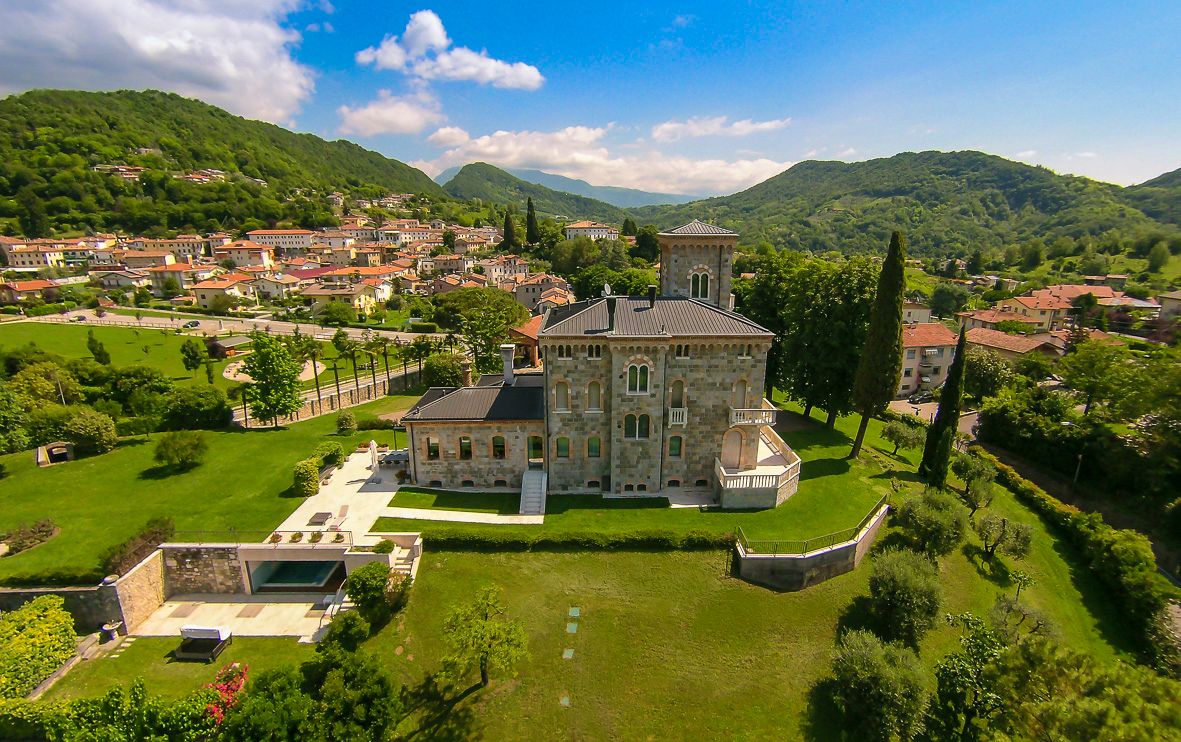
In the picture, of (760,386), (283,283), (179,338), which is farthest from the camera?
(283,283)

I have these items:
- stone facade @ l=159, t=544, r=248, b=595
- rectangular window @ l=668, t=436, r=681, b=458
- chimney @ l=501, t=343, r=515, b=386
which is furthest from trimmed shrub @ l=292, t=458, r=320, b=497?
rectangular window @ l=668, t=436, r=681, b=458

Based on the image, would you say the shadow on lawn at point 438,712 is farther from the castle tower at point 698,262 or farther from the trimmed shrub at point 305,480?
the castle tower at point 698,262

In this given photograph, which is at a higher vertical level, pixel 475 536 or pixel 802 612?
pixel 475 536

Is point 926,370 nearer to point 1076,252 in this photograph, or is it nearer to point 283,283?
point 283,283

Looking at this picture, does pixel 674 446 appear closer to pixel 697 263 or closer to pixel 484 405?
pixel 484 405

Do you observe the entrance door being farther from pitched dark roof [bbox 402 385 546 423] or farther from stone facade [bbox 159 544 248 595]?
stone facade [bbox 159 544 248 595]

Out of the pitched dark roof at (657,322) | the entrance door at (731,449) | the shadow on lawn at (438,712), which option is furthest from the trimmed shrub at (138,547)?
the entrance door at (731,449)

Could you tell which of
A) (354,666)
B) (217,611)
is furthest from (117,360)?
(354,666)

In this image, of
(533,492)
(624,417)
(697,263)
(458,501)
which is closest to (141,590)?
(458,501)
